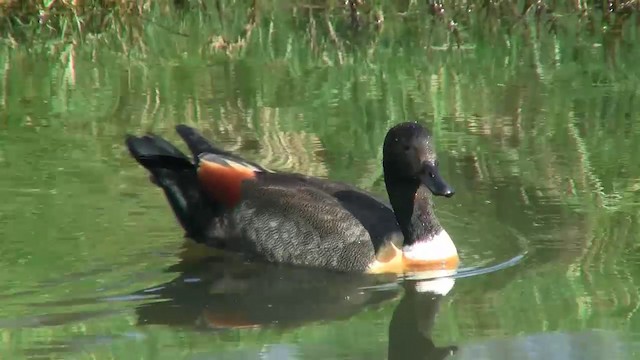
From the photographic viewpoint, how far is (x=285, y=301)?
8.01 metres

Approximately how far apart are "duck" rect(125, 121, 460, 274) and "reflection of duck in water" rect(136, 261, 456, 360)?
0.16 metres

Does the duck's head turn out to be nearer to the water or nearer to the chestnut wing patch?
the water

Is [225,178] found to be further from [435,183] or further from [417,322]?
[417,322]

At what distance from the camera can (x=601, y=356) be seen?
6871mm

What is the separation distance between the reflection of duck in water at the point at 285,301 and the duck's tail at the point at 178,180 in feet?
1.45

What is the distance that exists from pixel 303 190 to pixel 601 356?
2.63 meters

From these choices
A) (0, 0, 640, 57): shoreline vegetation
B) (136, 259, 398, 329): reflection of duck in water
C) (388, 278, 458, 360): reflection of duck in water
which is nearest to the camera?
(388, 278, 458, 360): reflection of duck in water

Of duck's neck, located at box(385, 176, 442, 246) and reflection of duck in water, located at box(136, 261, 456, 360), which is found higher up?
duck's neck, located at box(385, 176, 442, 246)

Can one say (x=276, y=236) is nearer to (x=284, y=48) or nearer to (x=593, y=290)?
(x=593, y=290)

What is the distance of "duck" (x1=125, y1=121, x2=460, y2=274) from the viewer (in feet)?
28.1

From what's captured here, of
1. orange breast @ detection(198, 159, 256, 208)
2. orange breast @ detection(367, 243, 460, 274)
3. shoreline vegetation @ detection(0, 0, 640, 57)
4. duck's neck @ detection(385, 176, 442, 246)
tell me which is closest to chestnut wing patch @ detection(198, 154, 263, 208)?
orange breast @ detection(198, 159, 256, 208)

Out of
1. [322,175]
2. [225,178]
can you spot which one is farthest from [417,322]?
[322,175]

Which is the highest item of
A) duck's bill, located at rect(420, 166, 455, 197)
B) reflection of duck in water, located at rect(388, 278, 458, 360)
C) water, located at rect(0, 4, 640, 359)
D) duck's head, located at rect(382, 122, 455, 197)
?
duck's head, located at rect(382, 122, 455, 197)

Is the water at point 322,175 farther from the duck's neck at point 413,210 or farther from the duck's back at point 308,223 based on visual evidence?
the duck's neck at point 413,210
